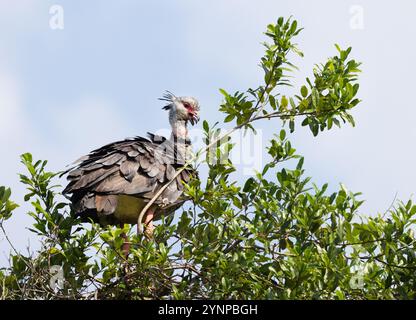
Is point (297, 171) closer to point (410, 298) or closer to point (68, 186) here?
point (410, 298)

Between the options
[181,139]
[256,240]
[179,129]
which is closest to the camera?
[256,240]

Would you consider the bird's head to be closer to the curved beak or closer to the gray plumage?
the curved beak

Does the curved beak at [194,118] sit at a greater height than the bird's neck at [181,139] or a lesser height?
greater

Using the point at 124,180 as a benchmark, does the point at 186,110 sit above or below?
above

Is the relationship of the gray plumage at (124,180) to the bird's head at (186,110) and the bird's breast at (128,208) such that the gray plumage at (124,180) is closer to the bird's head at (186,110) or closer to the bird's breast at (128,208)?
the bird's breast at (128,208)

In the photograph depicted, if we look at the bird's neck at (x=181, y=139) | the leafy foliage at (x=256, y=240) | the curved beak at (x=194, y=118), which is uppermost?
the curved beak at (x=194, y=118)

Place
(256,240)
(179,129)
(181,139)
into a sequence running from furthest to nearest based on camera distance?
(179,129) → (181,139) → (256,240)

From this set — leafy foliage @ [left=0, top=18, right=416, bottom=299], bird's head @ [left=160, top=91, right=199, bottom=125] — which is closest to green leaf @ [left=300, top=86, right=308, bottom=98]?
leafy foliage @ [left=0, top=18, right=416, bottom=299]

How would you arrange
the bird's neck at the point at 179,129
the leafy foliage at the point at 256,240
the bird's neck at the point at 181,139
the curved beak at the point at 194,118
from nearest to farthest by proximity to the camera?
the leafy foliage at the point at 256,240 → the bird's neck at the point at 181,139 → the bird's neck at the point at 179,129 → the curved beak at the point at 194,118

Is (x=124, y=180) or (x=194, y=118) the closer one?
(x=124, y=180)

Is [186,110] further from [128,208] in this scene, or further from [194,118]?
[128,208]

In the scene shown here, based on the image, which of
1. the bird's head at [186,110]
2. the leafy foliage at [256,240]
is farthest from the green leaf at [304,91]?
the bird's head at [186,110]

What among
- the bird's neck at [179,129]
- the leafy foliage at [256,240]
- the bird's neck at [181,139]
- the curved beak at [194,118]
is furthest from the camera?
the curved beak at [194,118]

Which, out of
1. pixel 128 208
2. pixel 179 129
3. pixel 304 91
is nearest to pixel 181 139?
pixel 179 129
